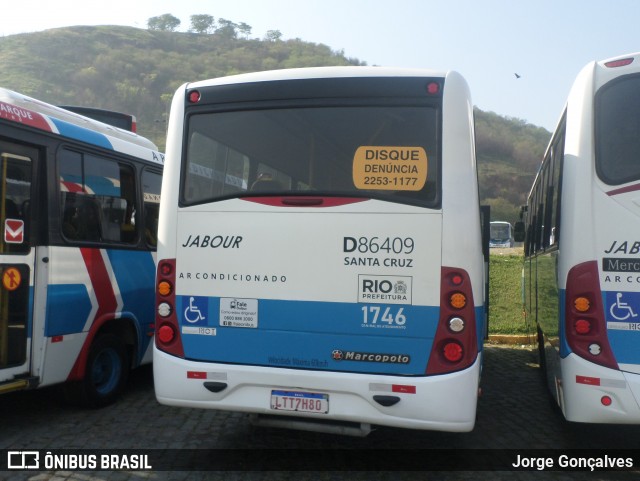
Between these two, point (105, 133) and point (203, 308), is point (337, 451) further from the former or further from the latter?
point (105, 133)

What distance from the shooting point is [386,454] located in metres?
5.61

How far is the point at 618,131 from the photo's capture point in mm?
4871

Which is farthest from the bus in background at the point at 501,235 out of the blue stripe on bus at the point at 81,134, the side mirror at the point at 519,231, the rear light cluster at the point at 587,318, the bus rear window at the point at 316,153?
the bus rear window at the point at 316,153

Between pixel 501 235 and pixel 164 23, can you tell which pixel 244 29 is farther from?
pixel 501 235

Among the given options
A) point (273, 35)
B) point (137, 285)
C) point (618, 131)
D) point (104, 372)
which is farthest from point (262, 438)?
point (273, 35)

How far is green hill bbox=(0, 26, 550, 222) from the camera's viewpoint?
7744 centimetres

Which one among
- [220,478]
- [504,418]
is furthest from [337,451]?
[504,418]

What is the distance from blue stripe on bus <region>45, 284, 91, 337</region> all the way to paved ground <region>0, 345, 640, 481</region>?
91 centimetres

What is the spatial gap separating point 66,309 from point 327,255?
2.83 metres

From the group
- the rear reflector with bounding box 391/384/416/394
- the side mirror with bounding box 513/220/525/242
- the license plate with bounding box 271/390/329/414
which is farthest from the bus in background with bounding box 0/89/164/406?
the side mirror with bounding box 513/220/525/242

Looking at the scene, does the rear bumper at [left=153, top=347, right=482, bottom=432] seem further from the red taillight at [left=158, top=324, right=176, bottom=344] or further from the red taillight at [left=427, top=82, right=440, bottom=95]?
the red taillight at [left=427, top=82, right=440, bottom=95]

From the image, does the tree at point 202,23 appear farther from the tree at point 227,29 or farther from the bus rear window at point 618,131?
the bus rear window at point 618,131

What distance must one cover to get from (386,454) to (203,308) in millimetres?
2033

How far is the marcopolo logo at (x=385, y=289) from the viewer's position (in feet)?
15.3
